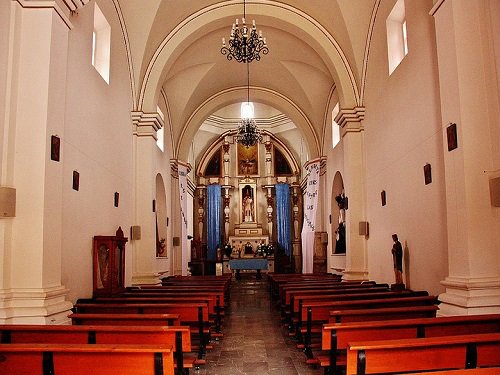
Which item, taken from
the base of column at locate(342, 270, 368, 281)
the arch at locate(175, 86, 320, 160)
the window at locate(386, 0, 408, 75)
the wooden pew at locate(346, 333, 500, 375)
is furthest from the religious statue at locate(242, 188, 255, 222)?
the wooden pew at locate(346, 333, 500, 375)

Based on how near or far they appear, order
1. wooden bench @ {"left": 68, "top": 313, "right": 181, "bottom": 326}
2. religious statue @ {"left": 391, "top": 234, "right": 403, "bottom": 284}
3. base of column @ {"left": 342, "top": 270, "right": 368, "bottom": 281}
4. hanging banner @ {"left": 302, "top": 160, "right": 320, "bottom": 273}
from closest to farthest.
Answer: wooden bench @ {"left": 68, "top": 313, "right": 181, "bottom": 326}
religious statue @ {"left": 391, "top": 234, "right": 403, "bottom": 284}
base of column @ {"left": 342, "top": 270, "right": 368, "bottom": 281}
hanging banner @ {"left": 302, "top": 160, "right": 320, "bottom": 273}

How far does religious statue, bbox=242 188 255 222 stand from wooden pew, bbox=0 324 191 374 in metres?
18.9

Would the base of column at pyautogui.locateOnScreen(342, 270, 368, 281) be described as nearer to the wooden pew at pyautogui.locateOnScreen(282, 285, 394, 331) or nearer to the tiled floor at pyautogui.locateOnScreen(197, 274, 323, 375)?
the tiled floor at pyautogui.locateOnScreen(197, 274, 323, 375)

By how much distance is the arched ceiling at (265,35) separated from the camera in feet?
31.7

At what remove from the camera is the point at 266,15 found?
1056 cm

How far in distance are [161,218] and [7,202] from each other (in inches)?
363

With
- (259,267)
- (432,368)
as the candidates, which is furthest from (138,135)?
(259,267)

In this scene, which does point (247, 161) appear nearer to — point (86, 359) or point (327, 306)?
point (327, 306)

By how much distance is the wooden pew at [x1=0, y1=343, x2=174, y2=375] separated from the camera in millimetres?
2926

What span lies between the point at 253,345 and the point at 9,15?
4911mm

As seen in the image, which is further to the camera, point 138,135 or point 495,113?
point 138,135

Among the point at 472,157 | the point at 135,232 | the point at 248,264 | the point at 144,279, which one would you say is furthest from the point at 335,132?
the point at 472,157

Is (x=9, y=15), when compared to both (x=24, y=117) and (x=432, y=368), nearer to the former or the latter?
(x=24, y=117)

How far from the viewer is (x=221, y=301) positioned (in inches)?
310
